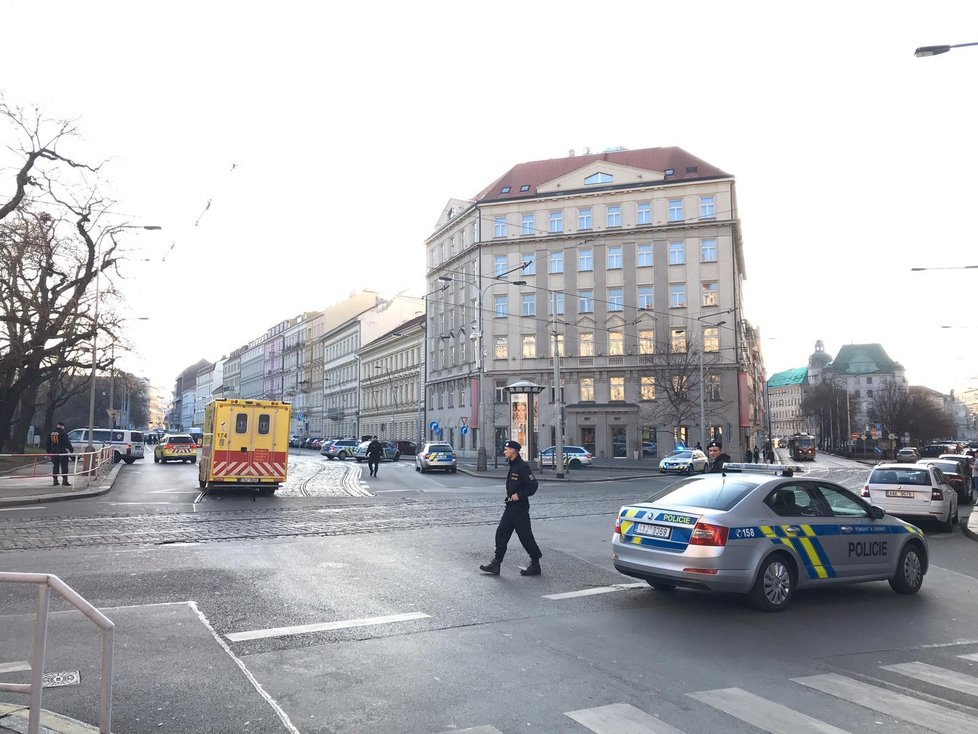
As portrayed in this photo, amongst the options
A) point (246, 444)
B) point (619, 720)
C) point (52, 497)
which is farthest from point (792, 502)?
point (52, 497)

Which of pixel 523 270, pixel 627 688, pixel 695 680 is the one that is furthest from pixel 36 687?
pixel 523 270

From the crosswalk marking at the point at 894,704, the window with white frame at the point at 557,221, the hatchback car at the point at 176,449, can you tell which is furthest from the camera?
the window with white frame at the point at 557,221

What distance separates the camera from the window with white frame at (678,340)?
57.7 m

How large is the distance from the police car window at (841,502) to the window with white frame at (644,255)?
2052 inches

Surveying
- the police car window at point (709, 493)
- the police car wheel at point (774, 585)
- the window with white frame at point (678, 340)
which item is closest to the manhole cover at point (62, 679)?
the police car window at point (709, 493)

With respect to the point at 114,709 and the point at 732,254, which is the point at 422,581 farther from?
the point at 732,254

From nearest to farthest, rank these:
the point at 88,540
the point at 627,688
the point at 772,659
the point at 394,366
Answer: the point at 627,688, the point at 772,659, the point at 88,540, the point at 394,366

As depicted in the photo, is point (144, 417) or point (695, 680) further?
point (144, 417)

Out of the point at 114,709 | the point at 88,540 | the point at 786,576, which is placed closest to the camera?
the point at 114,709

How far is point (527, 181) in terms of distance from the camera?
221 feet

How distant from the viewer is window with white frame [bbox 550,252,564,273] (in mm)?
62719

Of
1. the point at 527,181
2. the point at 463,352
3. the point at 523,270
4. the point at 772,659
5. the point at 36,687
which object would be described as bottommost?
the point at 772,659

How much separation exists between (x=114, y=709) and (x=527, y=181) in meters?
64.9

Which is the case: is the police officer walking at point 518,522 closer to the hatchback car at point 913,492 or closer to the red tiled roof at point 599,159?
the hatchback car at point 913,492
